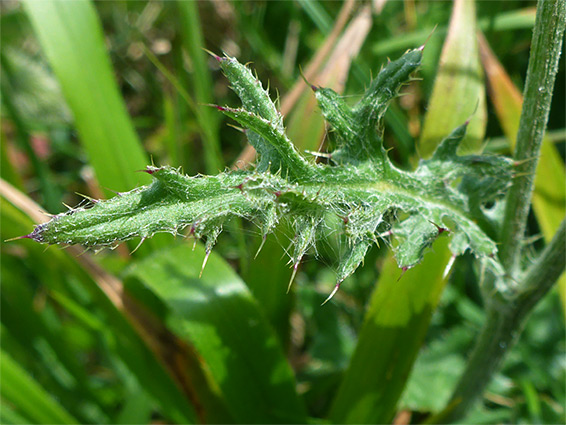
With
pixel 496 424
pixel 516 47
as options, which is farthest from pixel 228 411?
pixel 516 47

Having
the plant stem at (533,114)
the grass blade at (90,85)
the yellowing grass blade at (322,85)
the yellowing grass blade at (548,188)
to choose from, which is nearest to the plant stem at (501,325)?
the plant stem at (533,114)

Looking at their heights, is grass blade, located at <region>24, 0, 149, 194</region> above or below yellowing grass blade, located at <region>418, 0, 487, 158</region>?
above

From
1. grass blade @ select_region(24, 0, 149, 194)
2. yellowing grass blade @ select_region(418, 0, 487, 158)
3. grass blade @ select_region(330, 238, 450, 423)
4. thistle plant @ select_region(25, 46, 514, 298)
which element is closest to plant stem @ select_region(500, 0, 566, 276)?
thistle plant @ select_region(25, 46, 514, 298)

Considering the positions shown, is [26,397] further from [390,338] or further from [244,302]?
[390,338]

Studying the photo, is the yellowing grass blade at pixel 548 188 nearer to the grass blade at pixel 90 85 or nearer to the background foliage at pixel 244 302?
the background foliage at pixel 244 302

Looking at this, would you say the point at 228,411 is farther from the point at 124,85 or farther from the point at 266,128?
the point at 124,85

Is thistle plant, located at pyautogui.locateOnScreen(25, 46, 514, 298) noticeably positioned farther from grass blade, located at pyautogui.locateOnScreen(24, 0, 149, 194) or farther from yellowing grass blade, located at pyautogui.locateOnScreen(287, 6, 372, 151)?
grass blade, located at pyautogui.locateOnScreen(24, 0, 149, 194)
